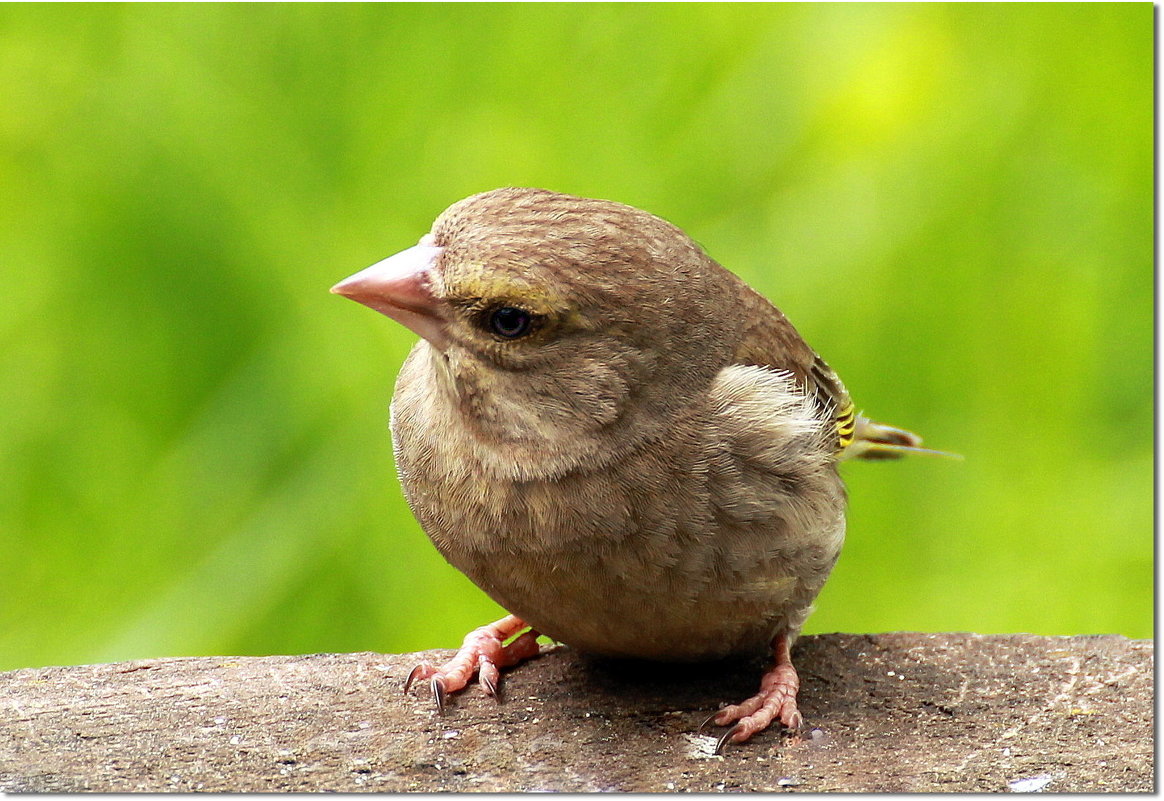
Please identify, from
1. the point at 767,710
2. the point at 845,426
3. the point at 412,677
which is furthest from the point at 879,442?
the point at 412,677

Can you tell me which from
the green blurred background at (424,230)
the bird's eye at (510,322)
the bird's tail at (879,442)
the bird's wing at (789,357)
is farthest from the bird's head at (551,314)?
the green blurred background at (424,230)

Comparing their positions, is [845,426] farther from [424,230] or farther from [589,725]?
[424,230]

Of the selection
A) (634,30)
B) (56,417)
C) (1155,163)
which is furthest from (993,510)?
(56,417)

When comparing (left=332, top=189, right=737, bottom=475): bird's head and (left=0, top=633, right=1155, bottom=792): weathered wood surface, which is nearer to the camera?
(left=332, top=189, right=737, bottom=475): bird's head

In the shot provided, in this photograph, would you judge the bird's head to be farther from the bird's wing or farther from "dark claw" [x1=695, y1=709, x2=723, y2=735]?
"dark claw" [x1=695, y1=709, x2=723, y2=735]

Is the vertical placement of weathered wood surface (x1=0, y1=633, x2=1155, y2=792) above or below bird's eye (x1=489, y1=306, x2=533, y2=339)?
below

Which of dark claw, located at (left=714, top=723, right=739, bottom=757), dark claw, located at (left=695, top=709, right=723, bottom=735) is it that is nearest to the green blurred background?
dark claw, located at (left=695, top=709, right=723, bottom=735)

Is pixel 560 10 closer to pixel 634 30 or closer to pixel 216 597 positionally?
pixel 634 30

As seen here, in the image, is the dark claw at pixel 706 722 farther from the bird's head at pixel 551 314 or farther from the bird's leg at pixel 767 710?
A: the bird's head at pixel 551 314
